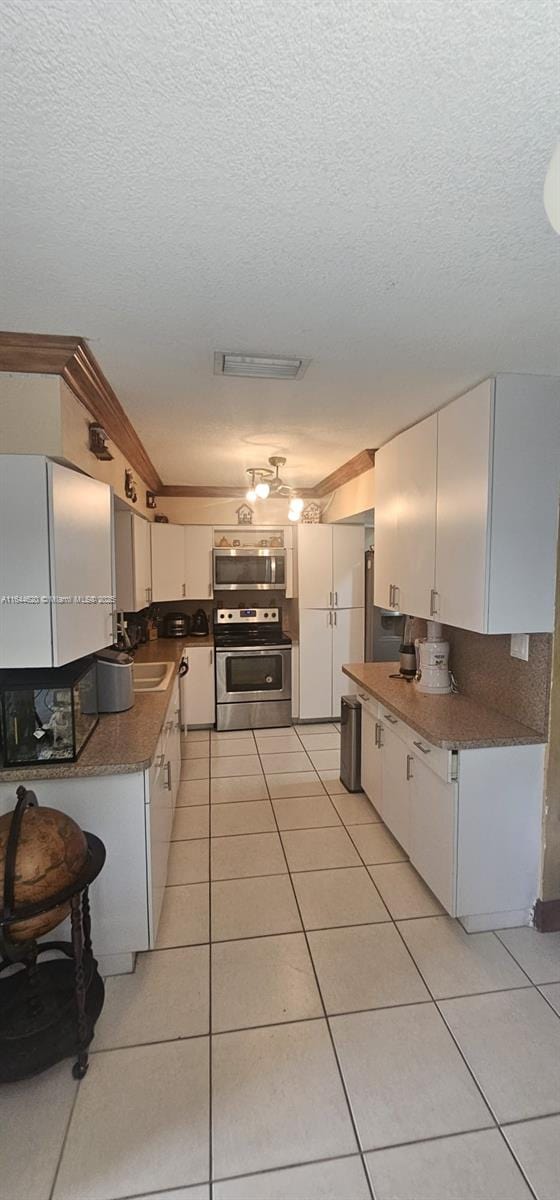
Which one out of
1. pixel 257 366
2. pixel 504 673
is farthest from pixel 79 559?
pixel 504 673

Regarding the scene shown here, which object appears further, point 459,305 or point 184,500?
point 184,500

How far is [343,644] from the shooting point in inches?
191

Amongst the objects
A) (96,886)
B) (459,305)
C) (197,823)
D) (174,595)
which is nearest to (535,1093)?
(96,886)

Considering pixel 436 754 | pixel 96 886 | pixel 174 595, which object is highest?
pixel 174 595

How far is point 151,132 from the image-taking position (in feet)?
3.01

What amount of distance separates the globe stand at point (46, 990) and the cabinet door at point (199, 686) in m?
2.94

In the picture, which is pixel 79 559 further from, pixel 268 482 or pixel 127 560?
pixel 268 482

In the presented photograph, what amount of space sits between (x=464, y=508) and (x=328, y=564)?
2633 millimetres

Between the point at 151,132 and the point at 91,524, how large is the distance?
1.38 meters

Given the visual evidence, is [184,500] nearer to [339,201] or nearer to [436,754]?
[436,754]

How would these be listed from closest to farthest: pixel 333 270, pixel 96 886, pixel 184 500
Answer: pixel 333 270 → pixel 96 886 → pixel 184 500

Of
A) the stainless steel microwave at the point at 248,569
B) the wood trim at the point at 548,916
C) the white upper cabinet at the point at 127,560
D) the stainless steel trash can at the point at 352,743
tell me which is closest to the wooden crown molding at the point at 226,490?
the stainless steel microwave at the point at 248,569

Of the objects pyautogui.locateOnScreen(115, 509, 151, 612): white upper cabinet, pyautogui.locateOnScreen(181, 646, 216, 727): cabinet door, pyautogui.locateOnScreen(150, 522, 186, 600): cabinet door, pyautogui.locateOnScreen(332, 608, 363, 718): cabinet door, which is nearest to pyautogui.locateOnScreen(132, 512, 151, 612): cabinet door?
pyautogui.locateOnScreen(115, 509, 151, 612): white upper cabinet

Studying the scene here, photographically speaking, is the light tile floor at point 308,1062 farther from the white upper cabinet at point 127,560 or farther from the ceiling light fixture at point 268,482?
the ceiling light fixture at point 268,482
